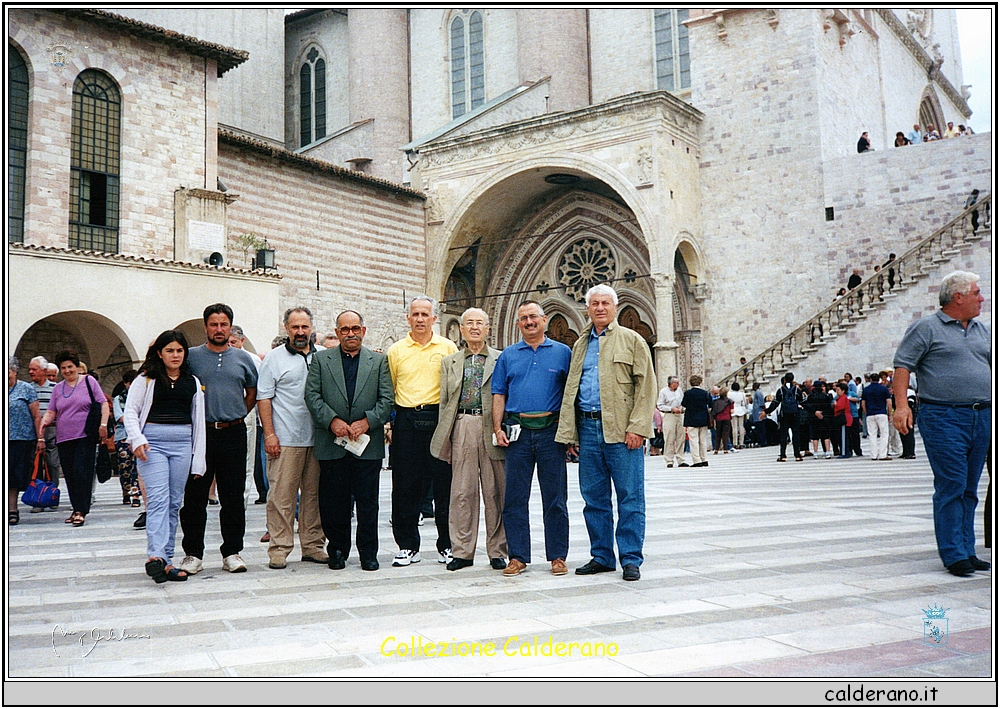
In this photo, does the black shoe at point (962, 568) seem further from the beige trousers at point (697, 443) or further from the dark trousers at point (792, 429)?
the dark trousers at point (792, 429)

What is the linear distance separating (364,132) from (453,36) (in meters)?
4.39

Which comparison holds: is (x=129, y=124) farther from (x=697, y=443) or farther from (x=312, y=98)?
(x=312, y=98)

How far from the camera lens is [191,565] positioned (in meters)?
5.05

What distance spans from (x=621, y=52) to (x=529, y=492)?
2323 cm

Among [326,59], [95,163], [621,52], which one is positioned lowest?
[95,163]

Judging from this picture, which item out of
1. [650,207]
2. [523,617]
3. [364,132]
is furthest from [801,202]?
[523,617]

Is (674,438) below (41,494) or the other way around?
the other way around

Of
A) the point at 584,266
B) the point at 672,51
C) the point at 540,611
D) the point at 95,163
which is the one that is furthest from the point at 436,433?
the point at 672,51

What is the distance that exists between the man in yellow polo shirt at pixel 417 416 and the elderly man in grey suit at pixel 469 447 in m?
0.16

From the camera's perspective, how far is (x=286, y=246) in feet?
66.4

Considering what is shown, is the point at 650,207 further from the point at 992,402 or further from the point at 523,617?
the point at 523,617

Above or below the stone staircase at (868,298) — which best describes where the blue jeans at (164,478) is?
below

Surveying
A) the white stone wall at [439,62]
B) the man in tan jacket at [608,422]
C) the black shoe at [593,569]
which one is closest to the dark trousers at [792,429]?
the man in tan jacket at [608,422]

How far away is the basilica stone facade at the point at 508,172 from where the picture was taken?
1587cm
